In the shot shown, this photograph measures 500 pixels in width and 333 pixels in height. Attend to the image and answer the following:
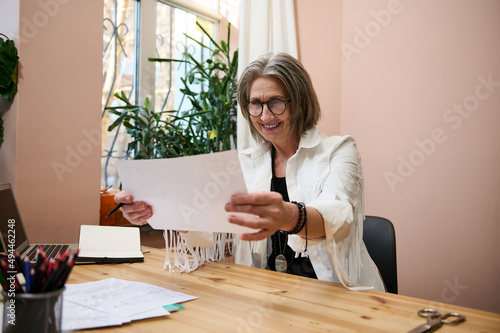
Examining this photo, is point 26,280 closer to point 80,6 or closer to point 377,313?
point 377,313

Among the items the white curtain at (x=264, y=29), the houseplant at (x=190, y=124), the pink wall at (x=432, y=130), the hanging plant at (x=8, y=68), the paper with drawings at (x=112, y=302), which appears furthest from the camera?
the white curtain at (x=264, y=29)

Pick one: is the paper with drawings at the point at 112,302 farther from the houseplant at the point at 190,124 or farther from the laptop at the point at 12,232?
the houseplant at the point at 190,124

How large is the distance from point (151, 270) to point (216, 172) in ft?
1.69

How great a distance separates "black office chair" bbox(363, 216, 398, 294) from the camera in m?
1.37

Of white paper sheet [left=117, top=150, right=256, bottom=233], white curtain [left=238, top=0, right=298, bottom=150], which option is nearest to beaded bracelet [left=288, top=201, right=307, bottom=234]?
white paper sheet [left=117, top=150, right=256, bottom=233]

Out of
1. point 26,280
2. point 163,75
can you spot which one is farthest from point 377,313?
point 163,75

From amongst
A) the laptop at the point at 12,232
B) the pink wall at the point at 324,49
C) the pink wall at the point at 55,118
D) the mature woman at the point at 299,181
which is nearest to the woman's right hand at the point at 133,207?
the mature woman at the point at 299,181

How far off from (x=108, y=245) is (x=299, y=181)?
69cm

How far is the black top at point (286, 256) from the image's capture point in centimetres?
139

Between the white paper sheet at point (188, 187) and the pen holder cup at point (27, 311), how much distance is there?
367 mm

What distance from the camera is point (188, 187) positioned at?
36.0 inches

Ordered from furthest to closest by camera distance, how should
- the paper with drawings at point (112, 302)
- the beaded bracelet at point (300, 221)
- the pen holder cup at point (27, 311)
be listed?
the beaded bracelet at point (300, 221) < the paper with drawings at point (112, 302) < the pen holder cup at point (27, 311)

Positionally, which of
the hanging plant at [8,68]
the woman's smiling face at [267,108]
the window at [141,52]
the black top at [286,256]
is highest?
the window at [141,52]

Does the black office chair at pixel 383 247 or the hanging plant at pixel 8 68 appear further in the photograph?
the hanging plant at pixel 8 68
